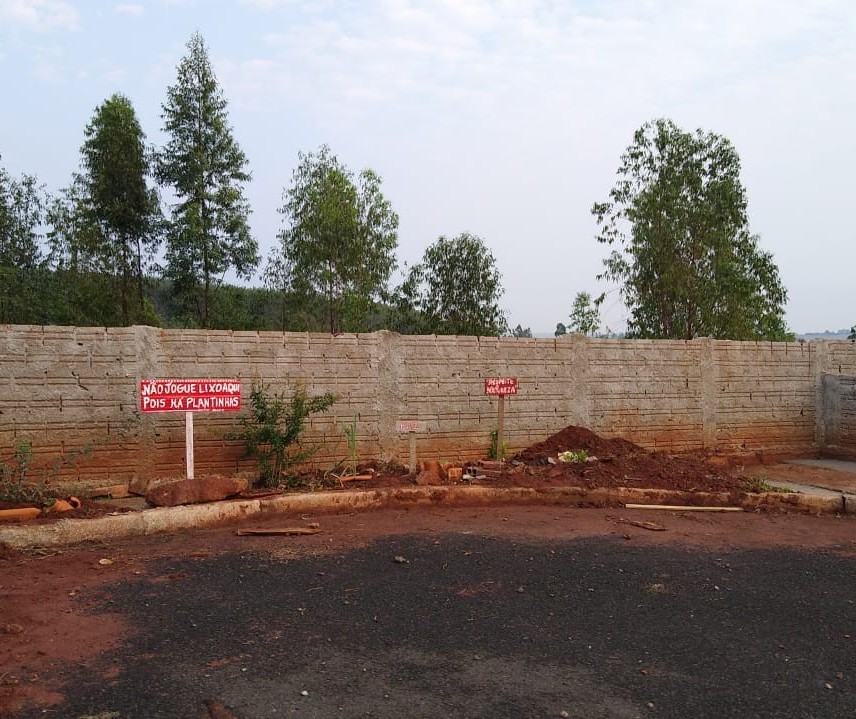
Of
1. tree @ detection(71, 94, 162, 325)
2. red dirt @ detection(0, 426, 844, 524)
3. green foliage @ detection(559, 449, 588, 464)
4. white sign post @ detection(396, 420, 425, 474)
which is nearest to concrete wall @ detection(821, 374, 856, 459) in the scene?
red dirt @ detection(0, 426, 844, 524)

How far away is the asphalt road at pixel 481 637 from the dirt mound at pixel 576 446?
12.7ft

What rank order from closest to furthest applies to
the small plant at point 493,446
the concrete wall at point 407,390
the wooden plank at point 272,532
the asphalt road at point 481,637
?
the asphalt road at point 481,637 → the wooden plank at point 272,532 → the concrete wall at point 407,390 → the small plant at point 493,446

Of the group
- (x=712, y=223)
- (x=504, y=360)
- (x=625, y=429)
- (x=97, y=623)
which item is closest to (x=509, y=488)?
(x=504, y=360)

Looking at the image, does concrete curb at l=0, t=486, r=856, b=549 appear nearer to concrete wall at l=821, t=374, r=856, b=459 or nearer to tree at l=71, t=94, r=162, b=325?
concrete wall at l=821, t=374, r=856, b=459

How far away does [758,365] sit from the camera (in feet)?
41.9

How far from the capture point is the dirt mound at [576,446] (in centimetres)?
1046

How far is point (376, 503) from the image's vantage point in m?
8.48

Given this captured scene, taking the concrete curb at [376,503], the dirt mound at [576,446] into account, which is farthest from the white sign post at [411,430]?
the dirt mound at [576,446]

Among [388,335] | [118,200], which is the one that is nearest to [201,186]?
[118,200]

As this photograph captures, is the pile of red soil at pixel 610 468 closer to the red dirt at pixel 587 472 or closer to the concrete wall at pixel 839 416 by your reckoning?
the red dirt at pixel 587 472

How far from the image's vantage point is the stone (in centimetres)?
760

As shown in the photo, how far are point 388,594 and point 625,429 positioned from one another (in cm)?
736

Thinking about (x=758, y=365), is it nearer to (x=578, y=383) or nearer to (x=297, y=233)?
(x=578, y=383)

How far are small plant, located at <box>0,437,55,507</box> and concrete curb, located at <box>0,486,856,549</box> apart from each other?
0.78m
